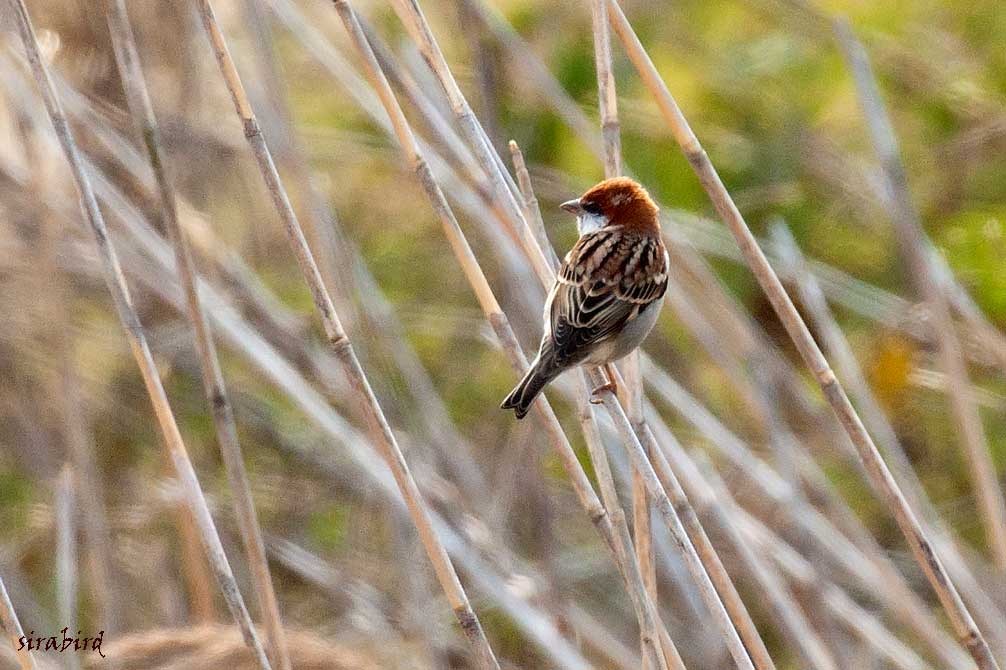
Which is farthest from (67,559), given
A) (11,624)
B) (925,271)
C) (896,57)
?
(896,57)

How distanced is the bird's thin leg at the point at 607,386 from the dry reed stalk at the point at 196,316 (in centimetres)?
83

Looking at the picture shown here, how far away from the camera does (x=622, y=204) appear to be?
318 cm

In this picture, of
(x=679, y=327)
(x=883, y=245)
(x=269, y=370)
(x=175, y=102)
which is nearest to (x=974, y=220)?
(x=883, y=245)

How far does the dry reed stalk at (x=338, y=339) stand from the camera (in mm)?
2461

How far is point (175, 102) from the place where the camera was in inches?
189

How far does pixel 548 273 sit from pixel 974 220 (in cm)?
263

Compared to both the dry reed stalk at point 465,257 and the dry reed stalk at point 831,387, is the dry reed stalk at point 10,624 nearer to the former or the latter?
the dry reed stalk at point 465,257

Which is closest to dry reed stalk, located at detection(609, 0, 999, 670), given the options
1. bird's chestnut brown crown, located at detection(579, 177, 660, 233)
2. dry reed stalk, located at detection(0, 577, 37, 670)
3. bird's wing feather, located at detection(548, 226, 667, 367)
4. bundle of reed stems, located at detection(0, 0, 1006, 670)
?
bundle of reed stems, located at detection(0, 0, 1006, 670)

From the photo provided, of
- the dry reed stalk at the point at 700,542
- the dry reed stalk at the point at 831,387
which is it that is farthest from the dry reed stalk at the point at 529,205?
the dry reed stalk at the point at 700,542

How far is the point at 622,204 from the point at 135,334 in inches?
49.2

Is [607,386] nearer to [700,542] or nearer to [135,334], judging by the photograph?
[700,542]

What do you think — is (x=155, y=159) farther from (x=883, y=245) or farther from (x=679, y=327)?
(x=883, y=245)

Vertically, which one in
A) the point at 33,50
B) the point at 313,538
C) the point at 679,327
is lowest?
the point at 313,538

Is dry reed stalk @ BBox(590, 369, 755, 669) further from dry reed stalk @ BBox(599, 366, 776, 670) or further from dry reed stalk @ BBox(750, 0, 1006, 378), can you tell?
dry reed stalk @ BBox(750, 0, 1006, 378)
